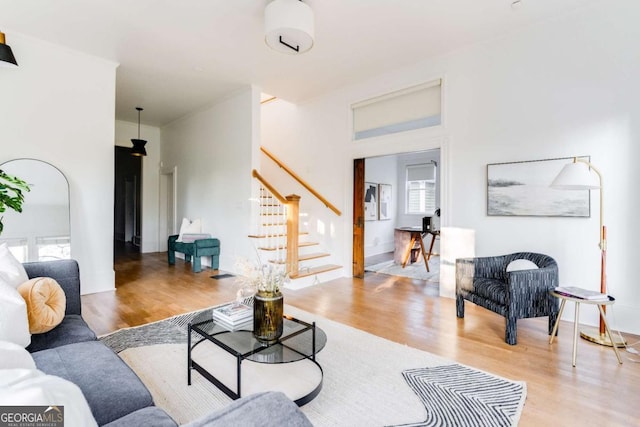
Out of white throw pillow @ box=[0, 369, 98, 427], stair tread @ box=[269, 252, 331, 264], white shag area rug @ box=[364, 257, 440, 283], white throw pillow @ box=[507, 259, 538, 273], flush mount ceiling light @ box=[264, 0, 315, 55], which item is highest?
flush mount ceiling light @ box=[264, 0, 315, 55]

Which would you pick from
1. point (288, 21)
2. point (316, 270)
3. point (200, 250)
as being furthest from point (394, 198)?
point (288, 21)

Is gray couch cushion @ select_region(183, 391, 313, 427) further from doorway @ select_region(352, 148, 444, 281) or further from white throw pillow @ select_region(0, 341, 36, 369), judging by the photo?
doorway @ select_region(352, 148, 444, 281)

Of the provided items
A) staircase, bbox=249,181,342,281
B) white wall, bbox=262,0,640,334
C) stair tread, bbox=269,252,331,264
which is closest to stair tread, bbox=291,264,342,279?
staircase, bbox=249,181,342,281

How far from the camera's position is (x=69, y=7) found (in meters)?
3.27

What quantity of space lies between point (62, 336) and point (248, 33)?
346cm

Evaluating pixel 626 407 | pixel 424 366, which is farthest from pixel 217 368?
pixel 626 407

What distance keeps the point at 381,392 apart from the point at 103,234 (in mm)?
4277

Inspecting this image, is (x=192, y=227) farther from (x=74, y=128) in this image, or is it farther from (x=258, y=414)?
(x=258, y=414)

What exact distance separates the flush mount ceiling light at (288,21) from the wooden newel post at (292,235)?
2245 millimetres

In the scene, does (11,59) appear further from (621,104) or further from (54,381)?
(621,104)

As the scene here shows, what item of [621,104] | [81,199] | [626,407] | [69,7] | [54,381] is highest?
[69,7]

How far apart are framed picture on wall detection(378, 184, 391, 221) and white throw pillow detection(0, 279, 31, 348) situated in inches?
280

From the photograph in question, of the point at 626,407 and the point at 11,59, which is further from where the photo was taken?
the point at 11,59

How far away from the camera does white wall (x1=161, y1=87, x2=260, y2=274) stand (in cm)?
544
